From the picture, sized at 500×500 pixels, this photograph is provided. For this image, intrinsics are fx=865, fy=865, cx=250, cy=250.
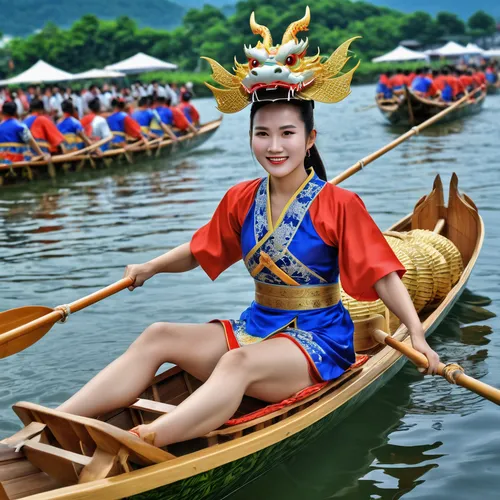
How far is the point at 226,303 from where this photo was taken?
5820 millimetres

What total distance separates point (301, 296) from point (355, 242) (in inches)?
12.9

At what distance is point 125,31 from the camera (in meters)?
62.5

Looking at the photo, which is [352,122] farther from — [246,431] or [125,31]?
[125,31]

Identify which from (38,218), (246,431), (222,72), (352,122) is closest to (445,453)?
(246,431)

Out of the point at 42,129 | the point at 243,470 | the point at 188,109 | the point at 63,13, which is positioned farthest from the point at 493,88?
the point at 63,13

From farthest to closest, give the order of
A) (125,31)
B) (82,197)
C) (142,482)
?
(125,31)
(82,197)
(142,482)

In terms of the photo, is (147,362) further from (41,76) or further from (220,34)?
(220,34)

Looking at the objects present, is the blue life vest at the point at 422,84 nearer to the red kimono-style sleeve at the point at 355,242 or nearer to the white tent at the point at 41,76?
the white tent at the point at 41,76

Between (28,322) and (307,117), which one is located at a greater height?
(307,117)

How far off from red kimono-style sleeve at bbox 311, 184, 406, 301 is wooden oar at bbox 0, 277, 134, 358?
84cm

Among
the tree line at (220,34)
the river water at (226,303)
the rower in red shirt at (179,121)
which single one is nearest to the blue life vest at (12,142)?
the river water at (226,303)

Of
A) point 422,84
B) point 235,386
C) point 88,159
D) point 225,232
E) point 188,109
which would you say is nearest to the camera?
point 235,386

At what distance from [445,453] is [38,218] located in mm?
6859

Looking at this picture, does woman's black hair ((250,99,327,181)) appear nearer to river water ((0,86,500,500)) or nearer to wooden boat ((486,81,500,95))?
river water ((0,86,500,500))
